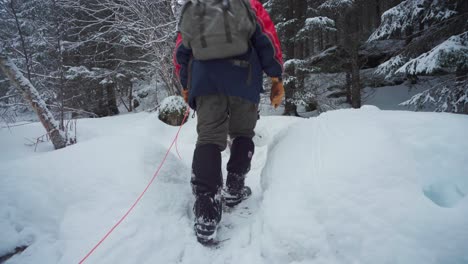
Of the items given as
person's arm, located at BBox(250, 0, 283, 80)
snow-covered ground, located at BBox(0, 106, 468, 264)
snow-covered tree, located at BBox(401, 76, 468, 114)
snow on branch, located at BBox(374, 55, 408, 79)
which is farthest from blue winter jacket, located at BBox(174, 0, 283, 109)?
snow on branch, located at BBox(374, 55, 408, 79)

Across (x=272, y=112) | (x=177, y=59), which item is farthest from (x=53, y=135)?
(x=272, y=112)

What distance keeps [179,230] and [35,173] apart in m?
1.16

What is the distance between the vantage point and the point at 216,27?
1.43 m

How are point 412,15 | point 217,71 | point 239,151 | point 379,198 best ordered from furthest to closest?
1. point 412,15
2. point 239,151
3. point 217,71
4. point 379,198

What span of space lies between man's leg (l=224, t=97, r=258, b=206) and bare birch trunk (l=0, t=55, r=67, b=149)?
134 inches

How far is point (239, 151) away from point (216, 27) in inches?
36.7

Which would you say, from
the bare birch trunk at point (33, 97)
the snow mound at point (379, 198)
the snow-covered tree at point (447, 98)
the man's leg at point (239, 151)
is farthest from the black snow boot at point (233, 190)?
the snow-covered tree at point (447, 98)

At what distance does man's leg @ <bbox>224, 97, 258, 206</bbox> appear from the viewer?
5.92 feet

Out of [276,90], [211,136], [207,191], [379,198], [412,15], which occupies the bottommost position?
[207,191]

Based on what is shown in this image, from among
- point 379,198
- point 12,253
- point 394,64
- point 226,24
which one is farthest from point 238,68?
point 394,64

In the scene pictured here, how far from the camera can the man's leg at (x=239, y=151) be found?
1.80m

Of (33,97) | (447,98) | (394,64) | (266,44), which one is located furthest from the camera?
(394,64)

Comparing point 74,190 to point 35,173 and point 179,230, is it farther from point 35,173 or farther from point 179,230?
point 179,230

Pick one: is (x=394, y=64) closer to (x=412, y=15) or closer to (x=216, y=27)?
(x=412, y=15)
